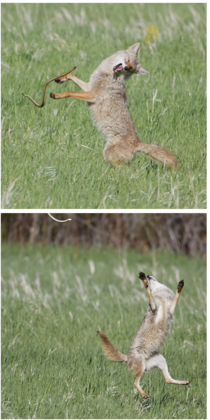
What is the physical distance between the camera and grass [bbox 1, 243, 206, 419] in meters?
6.23

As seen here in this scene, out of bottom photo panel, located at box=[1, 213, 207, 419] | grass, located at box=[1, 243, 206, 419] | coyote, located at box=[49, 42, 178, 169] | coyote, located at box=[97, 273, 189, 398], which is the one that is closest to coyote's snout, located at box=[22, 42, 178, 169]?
coyote, located at box=[49, 42, 178, 169]

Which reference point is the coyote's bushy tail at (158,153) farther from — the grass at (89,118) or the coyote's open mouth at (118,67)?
the coyote's open mouth at (118,67)

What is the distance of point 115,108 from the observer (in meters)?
7.10

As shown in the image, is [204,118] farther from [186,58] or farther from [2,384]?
[2,384]

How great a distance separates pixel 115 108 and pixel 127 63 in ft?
1.48

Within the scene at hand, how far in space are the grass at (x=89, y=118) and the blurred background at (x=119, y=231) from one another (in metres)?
3.50

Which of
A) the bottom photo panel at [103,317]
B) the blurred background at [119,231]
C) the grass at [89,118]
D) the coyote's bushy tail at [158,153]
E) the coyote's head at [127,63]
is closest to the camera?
the bottom photo panel at [103,317]

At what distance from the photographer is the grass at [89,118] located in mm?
6660

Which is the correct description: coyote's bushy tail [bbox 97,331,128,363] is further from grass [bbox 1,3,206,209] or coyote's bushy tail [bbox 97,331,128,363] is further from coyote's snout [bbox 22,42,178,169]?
coyote's snout [bbox 22,42,178,169]

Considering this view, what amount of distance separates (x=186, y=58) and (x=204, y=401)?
4892mm

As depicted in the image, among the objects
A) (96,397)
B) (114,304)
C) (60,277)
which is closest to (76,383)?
(96,397)

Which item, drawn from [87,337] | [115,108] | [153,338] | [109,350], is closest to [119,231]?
[87,337]

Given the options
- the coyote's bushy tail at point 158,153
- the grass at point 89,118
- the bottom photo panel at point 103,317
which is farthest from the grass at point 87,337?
the coyote's bushy tail at point 158,153

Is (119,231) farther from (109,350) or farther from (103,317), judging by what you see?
(109,350)
